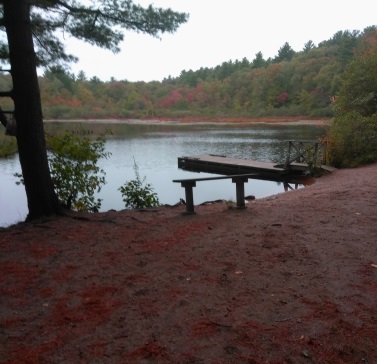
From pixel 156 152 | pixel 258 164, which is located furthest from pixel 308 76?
pixel 258 164

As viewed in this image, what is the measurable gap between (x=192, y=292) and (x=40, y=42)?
588 cm

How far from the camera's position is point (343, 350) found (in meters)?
2.55

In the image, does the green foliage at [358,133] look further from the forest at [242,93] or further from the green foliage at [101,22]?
the forest at [242,93]

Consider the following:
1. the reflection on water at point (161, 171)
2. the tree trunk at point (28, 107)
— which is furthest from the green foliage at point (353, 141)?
the tree trunk at point (28, 107)

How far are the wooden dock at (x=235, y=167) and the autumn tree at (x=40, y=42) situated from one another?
10.1m

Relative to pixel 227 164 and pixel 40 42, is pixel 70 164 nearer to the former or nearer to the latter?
pixel 40 42

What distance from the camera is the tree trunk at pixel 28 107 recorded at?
5.86m

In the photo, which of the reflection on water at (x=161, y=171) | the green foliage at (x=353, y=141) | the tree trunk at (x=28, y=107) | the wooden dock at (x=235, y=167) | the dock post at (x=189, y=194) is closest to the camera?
the tree trunk at (x=28, y=107)

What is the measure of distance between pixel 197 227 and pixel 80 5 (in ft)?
14.3

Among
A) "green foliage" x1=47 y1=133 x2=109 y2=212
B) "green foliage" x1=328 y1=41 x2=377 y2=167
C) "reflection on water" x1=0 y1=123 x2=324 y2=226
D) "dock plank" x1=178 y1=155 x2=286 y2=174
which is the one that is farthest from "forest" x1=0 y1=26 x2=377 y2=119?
"green foliage" x1=47 y1=133 x2=109 y2=212

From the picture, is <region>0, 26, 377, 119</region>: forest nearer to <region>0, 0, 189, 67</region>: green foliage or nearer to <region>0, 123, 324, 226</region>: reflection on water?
<region>0, 123, 324, 226</region>: reflection on water

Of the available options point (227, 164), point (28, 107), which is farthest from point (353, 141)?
point (28, 107)

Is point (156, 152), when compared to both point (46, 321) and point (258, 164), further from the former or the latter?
point (46, 321)

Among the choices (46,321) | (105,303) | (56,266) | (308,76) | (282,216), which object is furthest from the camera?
(308,76)
